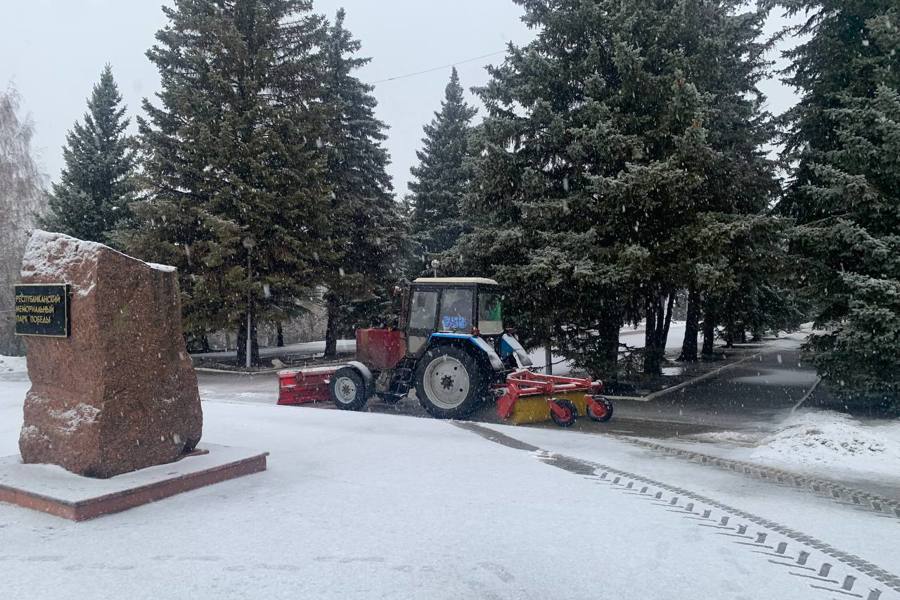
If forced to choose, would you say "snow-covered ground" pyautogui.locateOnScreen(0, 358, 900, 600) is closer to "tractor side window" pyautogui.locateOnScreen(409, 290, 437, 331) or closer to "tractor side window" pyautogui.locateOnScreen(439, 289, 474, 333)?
"tractor side window" pyautogui.locateOnScreen(439, 289, 474, 333)

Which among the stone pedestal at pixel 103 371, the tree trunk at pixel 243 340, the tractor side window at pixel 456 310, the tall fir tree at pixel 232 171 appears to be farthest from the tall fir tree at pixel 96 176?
the stone pedestal at pixel 103 371

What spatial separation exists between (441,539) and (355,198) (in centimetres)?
1875

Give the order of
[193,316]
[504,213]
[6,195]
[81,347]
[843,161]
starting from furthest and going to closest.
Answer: [6,195] < [193,316] < [504,213] < [843,161] < [81,347]

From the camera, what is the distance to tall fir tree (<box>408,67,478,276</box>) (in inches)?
1016

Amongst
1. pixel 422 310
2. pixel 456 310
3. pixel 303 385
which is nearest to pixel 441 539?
pixel 456 310

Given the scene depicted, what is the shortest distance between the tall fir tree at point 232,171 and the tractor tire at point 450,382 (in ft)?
29.7

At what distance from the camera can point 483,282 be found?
1076 cm

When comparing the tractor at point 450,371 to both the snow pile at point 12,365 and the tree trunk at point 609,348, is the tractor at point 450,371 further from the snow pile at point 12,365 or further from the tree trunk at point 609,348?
the snow pile at point 12,365

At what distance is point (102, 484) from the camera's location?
5.21 metres

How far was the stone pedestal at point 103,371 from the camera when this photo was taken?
214 inches

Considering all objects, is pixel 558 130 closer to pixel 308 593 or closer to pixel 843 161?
pixel 843 161

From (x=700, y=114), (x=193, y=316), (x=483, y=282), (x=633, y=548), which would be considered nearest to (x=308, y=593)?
(x=633, y=548)

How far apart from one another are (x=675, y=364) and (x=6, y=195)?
28.1 metres

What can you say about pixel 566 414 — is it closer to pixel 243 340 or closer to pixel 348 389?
pixel 348 389
